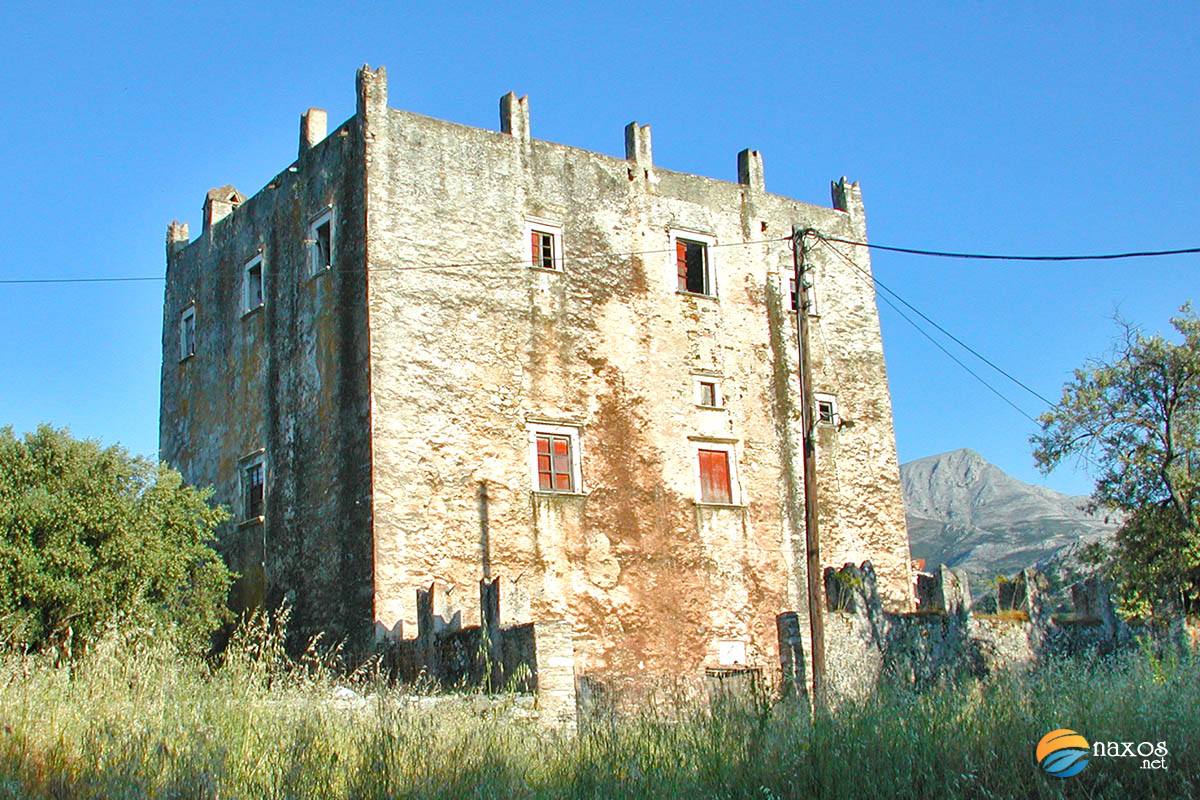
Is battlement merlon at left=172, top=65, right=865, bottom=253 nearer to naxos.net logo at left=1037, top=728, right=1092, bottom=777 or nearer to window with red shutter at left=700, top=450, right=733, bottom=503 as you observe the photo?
window with red shutter at left=700, top=450, right=733, bottom=503

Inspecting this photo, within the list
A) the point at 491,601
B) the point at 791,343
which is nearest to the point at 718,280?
the point at 791,343

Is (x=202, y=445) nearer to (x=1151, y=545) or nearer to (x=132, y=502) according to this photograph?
(x=132, y=502)

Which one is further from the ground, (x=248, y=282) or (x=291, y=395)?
(x=248, y=282)

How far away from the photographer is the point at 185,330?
104 feet

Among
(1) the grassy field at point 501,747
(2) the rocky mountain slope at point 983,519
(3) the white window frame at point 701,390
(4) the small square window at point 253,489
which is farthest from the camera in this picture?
(2) the rocky mountain slope at point 983,519

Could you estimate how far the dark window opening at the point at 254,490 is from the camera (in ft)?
89.0

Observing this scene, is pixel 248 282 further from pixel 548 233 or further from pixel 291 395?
pixel 548 233

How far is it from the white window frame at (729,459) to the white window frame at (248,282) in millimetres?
10131

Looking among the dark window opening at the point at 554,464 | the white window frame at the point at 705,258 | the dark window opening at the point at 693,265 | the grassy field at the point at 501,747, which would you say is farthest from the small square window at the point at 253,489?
the grassy field at the point at 501,747

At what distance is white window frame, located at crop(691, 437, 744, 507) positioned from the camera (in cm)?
2769

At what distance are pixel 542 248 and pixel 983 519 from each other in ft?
382

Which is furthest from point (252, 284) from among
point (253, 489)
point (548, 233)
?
point (548, 233)

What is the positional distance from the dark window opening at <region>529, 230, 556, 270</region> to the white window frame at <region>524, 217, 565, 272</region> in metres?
0.04

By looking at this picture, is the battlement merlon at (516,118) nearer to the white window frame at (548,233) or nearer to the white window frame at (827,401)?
the white window frame at (548,233)
